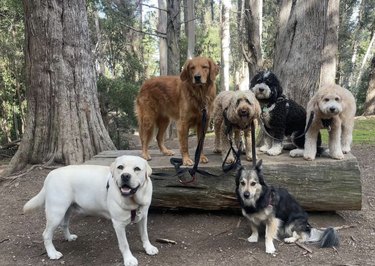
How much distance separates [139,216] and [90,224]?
1.71 metres

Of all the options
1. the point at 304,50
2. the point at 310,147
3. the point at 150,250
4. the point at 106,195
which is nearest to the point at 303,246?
the point at 310,147

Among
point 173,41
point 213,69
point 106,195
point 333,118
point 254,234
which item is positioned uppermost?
point 173,41

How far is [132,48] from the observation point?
101 feet

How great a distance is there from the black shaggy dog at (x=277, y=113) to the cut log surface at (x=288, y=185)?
1.05 ft

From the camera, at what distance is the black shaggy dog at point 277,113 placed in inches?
207

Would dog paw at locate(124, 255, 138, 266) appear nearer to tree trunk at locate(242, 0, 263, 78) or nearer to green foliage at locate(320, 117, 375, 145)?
green foliage at locate(320, 117, 375, 145)

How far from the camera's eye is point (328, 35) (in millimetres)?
10500

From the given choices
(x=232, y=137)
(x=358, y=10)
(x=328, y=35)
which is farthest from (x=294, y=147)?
(x=358, y=10)

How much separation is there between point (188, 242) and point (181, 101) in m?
2.04

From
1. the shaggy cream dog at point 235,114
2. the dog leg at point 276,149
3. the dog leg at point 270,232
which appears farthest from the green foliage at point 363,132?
the dog leg at point 270,232

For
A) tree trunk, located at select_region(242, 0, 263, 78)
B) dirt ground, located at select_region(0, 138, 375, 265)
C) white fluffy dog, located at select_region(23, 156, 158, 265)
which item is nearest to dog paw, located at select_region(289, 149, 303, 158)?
dirt ground, located at select_region(0, 138, 375, 265)

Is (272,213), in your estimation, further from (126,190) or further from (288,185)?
(126,190)

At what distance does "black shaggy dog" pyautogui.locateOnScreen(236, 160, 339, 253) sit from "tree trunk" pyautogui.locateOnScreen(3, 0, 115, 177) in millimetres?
4157

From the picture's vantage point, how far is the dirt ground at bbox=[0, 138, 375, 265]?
4551mm
